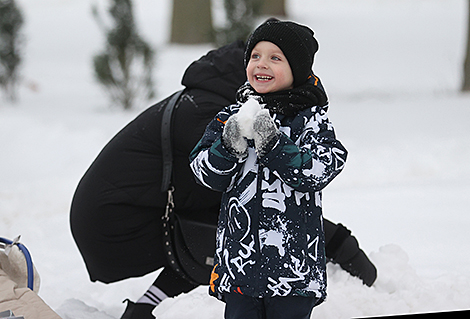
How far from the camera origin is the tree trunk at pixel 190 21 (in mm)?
12070

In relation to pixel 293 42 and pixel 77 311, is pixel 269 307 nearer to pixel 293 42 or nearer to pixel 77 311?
pixel 293 42

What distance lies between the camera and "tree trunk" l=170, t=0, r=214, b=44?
39.6ft

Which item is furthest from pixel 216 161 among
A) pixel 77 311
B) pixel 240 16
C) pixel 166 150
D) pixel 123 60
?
pixel 240 16

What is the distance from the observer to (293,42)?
175cm

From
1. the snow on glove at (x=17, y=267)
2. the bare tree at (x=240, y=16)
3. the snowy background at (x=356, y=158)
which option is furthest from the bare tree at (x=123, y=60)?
the snow on glove at (x=17, y=267)

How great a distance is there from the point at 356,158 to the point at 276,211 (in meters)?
4.17

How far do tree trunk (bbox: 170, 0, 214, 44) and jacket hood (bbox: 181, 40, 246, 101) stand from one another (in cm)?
938

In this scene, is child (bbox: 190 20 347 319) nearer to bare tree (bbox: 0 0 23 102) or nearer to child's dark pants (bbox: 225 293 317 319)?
child's dark pants (bbox: 225 293 317 319)

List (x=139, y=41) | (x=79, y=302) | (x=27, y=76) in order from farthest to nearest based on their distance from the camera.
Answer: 1. (x=27, y=76)
2. (x=139, y=41)
3. (x=79, y=302)

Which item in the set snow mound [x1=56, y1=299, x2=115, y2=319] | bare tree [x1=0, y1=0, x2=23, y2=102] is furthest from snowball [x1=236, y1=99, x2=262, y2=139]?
bare tree [x1=0, y1=0, x2=23, y2=102]

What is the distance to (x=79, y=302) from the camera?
2.57 m

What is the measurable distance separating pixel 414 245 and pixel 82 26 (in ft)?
47.2

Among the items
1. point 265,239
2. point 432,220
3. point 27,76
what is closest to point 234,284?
point 265,239

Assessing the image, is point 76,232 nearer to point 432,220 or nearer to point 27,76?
point 432,220
